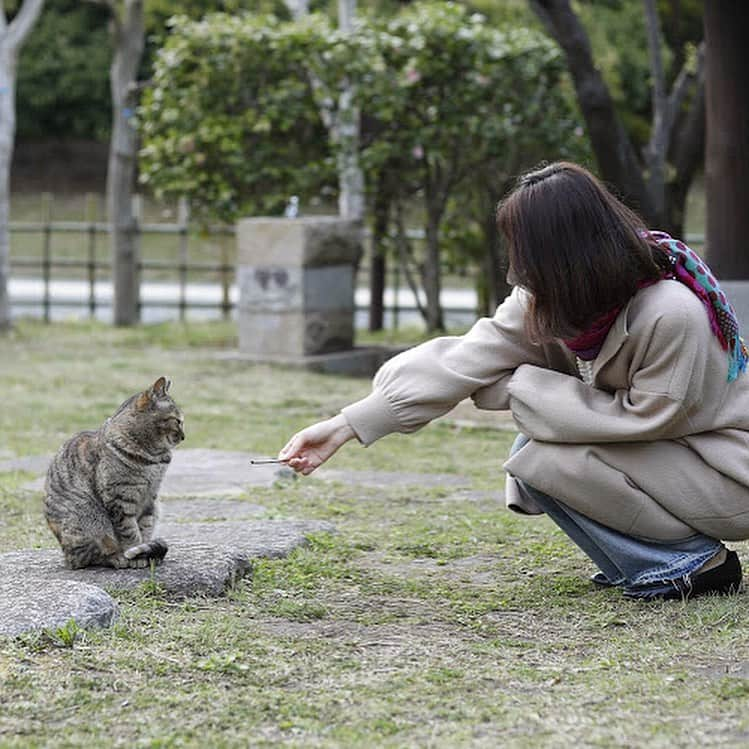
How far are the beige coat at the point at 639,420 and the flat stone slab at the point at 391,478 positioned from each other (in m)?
2.34

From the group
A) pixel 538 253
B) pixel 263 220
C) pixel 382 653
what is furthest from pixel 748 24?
pixel 382 653

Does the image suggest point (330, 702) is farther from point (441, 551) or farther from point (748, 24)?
point (748, 24)

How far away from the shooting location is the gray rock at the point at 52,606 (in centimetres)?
Result: 313

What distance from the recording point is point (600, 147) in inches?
352

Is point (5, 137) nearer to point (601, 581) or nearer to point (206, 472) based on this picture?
point (206, 472)

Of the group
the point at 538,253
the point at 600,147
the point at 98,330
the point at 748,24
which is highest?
the point at 748,24

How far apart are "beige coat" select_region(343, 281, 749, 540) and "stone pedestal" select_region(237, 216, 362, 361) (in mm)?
6495

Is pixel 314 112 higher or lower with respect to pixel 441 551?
higher

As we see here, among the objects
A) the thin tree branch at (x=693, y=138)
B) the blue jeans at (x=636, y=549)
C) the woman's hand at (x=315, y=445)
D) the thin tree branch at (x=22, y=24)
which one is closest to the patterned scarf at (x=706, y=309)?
the blue jeans at (x=636, y=549)

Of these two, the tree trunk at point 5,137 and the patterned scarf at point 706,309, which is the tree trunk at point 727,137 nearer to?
the patterned scarf at point 706,309

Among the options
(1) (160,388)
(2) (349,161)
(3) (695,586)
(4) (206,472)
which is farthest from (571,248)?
(2) (349,161)

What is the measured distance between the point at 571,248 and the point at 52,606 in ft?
4.80

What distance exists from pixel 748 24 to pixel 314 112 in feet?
15.8

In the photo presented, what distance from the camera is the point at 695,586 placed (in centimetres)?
352
